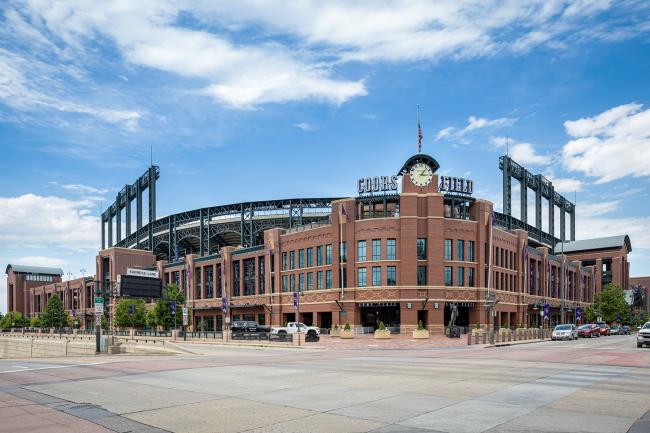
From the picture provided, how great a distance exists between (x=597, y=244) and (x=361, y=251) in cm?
9374

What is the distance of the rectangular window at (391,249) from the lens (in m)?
71.6

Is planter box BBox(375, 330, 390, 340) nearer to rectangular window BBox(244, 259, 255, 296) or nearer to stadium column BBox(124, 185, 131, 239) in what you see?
rectangular window BBox(244, 259, 255, 296)

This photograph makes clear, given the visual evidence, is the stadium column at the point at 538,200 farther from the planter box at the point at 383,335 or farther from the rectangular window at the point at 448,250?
the planter box at the point at 383,335

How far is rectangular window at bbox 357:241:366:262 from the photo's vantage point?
73.2 meters

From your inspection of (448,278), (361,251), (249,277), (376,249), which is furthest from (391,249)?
(249,277)

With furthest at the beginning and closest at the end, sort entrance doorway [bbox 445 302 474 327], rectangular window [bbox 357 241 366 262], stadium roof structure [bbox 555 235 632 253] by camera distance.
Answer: stadium roof structure [bbox 555 235 632 253] → entrance doorway [bbox 445 302 474 327] → rectangular window [bbox 357 241 366 262]

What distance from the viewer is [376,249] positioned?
72438mm

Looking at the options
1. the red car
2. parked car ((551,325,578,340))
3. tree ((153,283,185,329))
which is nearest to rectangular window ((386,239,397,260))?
parked car ((551,325,578,340))

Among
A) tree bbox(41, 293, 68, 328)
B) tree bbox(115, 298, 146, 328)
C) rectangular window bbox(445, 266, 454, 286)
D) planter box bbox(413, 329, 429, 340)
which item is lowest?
tree bbox(41, 293, 68, 328)

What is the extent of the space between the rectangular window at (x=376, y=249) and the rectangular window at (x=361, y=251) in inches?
49.3

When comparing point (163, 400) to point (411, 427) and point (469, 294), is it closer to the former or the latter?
point (411, 427)

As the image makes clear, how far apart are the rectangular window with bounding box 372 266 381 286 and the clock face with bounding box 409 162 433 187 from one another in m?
11.3

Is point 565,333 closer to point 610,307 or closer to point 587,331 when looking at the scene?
point 587,331

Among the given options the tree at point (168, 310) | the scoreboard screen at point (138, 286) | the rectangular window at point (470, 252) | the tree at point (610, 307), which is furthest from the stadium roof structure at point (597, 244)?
the scoreboard screen at point (138, 286)
